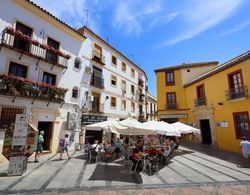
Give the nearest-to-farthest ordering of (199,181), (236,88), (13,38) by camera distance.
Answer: (199,181) < (13,38) < (236,88)

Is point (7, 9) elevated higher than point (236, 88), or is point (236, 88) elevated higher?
point (7, 9)

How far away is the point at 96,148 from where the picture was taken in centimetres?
1035

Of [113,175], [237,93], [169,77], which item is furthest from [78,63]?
[237,93]

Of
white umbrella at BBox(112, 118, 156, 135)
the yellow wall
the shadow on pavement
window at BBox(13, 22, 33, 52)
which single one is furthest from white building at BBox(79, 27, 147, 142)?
the yellow wall

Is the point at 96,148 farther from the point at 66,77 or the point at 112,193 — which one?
the point at 66,77

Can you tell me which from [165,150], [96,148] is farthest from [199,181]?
[96,148]

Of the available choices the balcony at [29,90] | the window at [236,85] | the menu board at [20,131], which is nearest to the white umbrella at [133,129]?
the menu board at [20,131]

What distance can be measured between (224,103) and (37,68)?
16.1 metres

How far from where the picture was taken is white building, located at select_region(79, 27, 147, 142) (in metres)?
16.4

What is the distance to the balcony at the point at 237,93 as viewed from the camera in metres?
13.1

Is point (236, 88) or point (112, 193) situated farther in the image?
point (236, 88)

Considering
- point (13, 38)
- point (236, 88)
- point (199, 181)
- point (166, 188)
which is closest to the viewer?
point (166, 188)

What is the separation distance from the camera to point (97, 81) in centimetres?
1728

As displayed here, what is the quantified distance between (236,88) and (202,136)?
24.7ft
